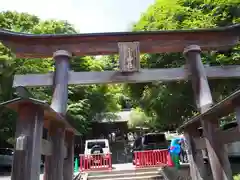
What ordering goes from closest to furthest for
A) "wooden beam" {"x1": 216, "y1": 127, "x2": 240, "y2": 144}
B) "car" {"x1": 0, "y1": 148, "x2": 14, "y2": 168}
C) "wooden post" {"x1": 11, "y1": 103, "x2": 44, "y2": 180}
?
"wooden post" {"x1": 11, "y1": 103, "x2": 44, "y2": 180}
"wooden beam" {"x1": 216, "y1": 127, "x2": 240, "y2": 144}
"car" {"x1": 0, "y1": 148, "x2": 14, "y2": 168}

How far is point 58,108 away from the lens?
19.8ft

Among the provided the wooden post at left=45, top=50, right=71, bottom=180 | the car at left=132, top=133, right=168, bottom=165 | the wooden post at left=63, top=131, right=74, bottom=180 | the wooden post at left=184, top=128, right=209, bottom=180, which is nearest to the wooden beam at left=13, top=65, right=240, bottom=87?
the wooden post at left=45, top=50, right=71, bottom=180

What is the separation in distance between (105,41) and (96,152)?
10165 millimetres

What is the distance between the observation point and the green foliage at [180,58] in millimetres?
10688

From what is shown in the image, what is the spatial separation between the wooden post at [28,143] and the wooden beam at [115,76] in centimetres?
275

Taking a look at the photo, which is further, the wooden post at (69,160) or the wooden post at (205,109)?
the wooden post at (69,160)

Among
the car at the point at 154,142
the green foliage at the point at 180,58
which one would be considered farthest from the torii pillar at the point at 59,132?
the car at the point at 154,142

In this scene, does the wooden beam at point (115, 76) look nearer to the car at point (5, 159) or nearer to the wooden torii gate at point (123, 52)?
the wooden torii gate at point (123, 52)

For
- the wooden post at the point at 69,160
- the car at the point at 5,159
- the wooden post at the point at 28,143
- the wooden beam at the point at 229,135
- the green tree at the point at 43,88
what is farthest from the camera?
the car at the point at 5,159

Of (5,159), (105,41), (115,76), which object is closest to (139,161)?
(115,76)

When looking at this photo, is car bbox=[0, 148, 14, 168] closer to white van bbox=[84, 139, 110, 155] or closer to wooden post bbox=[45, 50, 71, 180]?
white van bbox=[84, 139, 110, 155]

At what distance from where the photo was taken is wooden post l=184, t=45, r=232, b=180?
5062 millimetres

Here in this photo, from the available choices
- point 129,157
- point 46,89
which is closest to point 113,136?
point 129,157

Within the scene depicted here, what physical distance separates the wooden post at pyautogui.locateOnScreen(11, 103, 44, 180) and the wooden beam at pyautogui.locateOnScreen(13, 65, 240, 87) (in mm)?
2747
